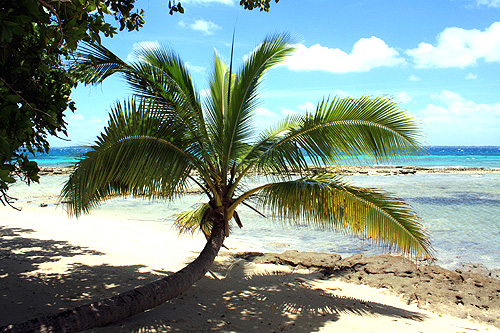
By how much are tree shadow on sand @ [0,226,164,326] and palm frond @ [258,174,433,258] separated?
2505 mm

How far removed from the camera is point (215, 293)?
17.4 feet

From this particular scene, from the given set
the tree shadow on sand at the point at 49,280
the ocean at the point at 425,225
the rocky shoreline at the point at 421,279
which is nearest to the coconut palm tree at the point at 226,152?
the ocean at the point at 425,225

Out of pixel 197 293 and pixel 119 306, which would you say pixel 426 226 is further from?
pixel 119 306

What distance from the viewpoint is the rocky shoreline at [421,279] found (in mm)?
5702

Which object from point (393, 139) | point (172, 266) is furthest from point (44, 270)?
point (393, 139)

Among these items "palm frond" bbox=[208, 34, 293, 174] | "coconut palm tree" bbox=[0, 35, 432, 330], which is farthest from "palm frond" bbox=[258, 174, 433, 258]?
"palm frond" bbox=[208, 34, 293, 174]

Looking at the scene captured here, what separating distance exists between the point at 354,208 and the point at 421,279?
281 centimetres

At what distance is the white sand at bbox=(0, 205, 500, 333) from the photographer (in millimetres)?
4266

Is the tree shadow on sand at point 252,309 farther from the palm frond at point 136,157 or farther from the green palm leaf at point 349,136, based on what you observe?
the green palm leaf at point 349,136

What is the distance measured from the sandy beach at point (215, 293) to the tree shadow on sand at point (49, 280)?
0.04 ft

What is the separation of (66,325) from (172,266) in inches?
138

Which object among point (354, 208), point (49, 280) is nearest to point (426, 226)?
point (354, 208)

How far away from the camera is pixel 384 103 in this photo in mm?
4770

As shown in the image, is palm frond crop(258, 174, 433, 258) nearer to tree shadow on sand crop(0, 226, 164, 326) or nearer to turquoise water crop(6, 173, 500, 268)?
tree shadow on sand crop(0, 226, 164, 326)
